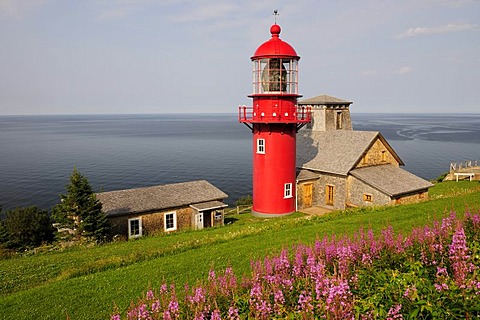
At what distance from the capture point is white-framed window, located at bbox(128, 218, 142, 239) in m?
23.8

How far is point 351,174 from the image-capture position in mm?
27781

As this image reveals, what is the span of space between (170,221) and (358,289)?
2053 centimetres

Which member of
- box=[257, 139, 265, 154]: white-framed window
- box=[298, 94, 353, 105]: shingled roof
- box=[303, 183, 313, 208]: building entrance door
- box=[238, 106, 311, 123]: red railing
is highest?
box=[298, 94, 353, 105]: shingled roof

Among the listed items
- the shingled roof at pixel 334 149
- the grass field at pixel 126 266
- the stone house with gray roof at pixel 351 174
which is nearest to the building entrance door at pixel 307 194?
the stone house with gray roof at pixel 351 174

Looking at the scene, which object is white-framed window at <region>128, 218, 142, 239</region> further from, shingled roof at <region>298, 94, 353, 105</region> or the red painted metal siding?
shingled roof at <region>298, 94, 353, 105</region>

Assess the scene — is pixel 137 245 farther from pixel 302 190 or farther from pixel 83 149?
pixel 83 149

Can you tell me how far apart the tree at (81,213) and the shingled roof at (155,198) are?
1.77 metres

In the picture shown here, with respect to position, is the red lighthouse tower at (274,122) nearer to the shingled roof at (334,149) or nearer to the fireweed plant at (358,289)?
the shingled roof at (334,149)

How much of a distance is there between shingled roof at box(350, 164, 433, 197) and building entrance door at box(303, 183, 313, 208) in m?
3.57

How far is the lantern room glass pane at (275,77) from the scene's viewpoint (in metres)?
25.2

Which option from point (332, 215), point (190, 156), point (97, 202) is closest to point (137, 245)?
point (97, 202)

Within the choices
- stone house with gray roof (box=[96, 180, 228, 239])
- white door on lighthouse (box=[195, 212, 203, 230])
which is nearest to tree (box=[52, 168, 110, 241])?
stone house with gray roof (box=[96, 180, 228, 239])

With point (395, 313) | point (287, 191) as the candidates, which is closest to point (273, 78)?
point (287, 191)

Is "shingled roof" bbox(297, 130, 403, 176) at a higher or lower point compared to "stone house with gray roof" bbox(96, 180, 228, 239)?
higher
